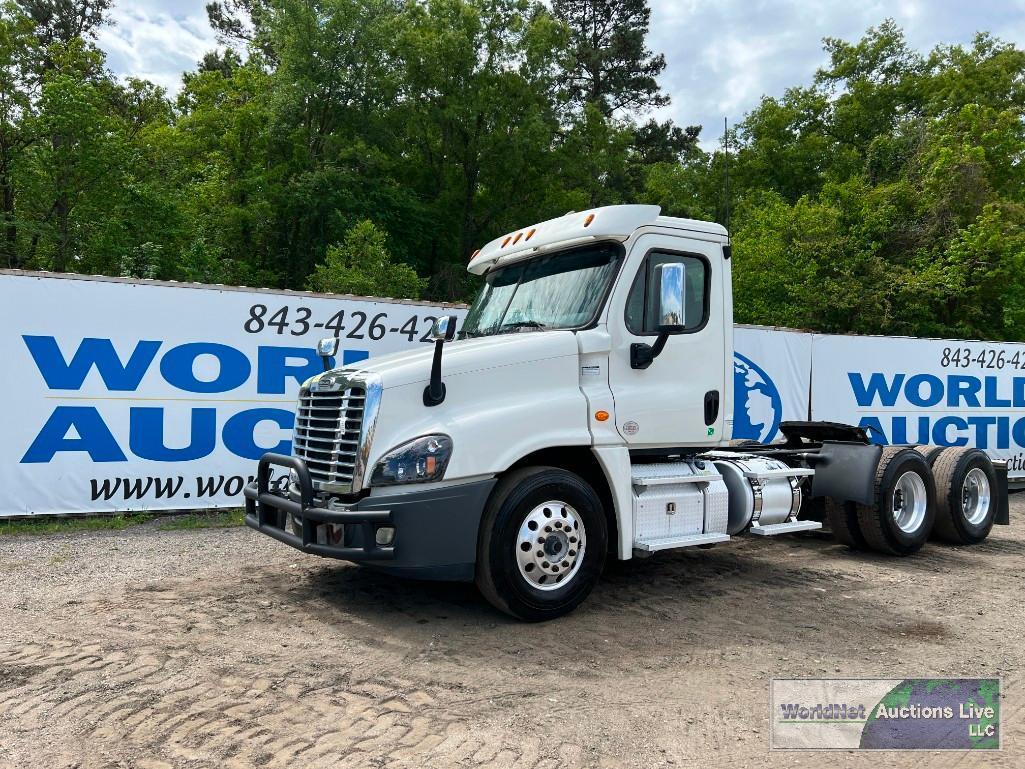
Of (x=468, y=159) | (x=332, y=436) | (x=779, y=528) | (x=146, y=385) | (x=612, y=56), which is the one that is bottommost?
(x=779, y=528)

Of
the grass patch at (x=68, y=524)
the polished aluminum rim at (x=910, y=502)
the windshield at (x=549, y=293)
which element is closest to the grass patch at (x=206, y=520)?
the grass patch at (x=68, y=524)

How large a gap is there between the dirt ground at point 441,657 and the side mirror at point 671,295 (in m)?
2.10

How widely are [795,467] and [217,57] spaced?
38703 millimetres

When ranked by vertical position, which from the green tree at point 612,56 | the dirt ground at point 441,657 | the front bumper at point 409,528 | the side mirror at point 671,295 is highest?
the green tree at point 612,56

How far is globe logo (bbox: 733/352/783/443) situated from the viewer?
40.0ft

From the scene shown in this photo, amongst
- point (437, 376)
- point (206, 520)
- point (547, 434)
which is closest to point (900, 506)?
point (547, 434)

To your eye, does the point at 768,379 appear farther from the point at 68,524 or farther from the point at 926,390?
the point at 68,524

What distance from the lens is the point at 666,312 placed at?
5.68m

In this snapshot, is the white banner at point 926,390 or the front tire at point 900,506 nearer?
the front tire at point 900,506

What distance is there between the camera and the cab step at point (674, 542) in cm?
585

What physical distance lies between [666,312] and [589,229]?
2.92 ft

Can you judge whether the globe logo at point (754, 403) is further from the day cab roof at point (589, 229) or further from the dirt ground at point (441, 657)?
A: the day cab roof at point (589, 229)

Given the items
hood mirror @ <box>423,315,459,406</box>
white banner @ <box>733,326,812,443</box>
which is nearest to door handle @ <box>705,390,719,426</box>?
hood mirror @ <box>423,315,459,406</box>

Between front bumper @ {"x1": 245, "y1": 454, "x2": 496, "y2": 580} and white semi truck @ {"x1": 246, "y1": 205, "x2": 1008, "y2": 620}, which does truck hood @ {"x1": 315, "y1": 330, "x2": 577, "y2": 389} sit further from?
front bumper @ {"x1": 245, "y1": 454, "x2": 496, "y2": 580}
